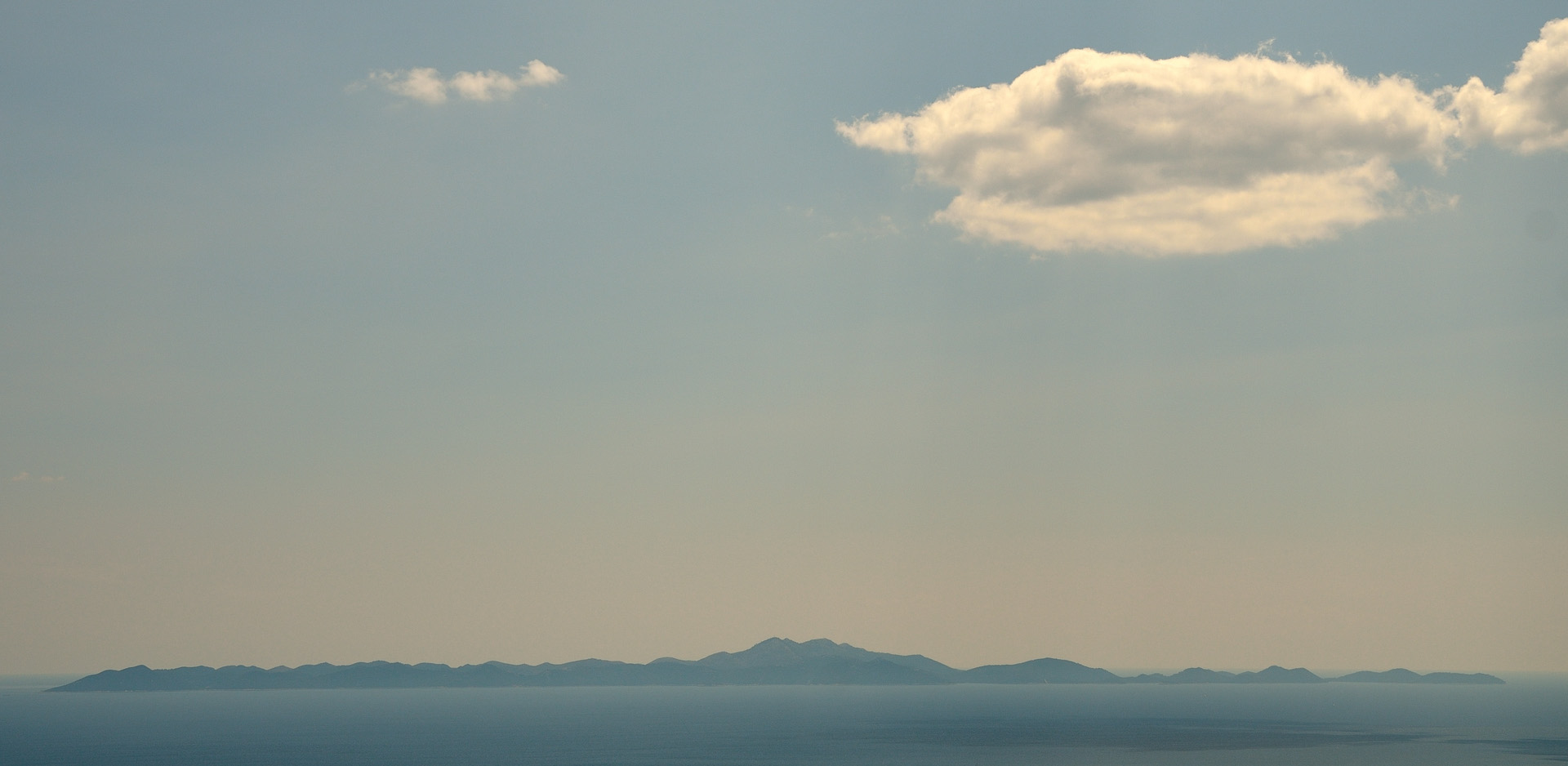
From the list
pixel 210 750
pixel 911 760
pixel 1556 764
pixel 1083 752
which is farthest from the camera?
pixel 210 750

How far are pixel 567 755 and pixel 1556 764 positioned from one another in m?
145

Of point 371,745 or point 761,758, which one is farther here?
point 371,745

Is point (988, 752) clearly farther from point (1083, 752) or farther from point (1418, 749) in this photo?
point (1418, 749)

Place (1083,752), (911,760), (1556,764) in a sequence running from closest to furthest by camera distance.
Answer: (1556,764), (911,760), (1083,752)

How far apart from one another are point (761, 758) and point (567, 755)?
31264 mm

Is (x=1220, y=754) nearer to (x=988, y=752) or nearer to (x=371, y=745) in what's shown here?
(x=988, y=752)

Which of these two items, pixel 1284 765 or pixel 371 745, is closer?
pixel 1284 765

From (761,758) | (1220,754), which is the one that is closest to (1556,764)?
(1220,754)

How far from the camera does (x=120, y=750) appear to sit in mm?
196875

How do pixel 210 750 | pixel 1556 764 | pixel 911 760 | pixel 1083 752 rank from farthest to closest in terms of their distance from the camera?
pixel 210 750 < pixel 1083 752 < pixel 911 760 < pixel 1556 764

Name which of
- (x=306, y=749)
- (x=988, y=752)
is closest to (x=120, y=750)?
(x=306, y=749)

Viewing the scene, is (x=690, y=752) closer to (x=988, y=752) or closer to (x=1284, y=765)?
(x=988, y=752)

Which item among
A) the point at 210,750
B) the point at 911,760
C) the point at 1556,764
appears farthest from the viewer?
the point at 210,750

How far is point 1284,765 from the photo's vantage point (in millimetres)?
157625
